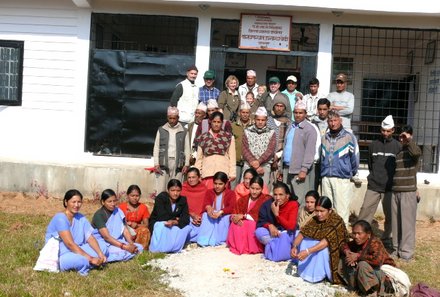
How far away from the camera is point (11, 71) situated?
10.9 metres

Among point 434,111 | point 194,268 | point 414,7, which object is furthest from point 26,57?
point 434,111

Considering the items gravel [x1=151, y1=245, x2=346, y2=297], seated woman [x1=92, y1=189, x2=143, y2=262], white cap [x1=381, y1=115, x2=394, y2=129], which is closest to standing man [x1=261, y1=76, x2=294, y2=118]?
white cap [x1=381, y1=115, x2=394, y2=129]

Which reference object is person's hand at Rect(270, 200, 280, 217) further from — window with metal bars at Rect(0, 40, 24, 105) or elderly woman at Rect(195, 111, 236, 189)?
window with metal bars at Rect(0, 40, 24, 105)

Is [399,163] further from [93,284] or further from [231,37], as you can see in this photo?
[231,37]

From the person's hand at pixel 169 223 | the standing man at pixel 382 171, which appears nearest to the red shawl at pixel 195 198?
the person's hand at pixel 169 223

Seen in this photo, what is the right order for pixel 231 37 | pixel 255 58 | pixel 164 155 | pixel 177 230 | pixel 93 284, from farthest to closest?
pixel 255 58, pixel 231 37, pixel 164 155, pixel 177 230, pixel 93 284

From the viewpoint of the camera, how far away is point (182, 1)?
33.3 ft

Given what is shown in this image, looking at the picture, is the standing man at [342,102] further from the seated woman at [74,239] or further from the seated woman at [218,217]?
the seated woman at [74,239]

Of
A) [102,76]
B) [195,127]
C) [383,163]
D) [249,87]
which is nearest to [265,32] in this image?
[249,87]

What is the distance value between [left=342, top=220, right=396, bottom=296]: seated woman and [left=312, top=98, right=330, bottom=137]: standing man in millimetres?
2547

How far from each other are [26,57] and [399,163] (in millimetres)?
7161

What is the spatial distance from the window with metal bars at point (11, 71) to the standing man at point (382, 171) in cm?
678

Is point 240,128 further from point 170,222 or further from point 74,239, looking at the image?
point 74,239

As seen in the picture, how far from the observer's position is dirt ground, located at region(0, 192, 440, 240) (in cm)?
934
